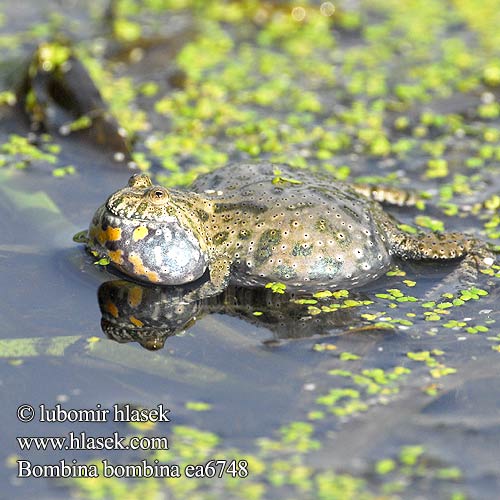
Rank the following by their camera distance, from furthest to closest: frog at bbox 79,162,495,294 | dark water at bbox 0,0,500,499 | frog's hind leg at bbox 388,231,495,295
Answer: frog's hind leg at bbox 388,231,495,295 < frog at bbox 79,162,495,294 < dark water at bbox 0,0,500,499

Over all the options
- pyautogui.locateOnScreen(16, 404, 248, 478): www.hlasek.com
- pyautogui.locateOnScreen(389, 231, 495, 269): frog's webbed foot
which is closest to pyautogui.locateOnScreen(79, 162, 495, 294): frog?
pyautogui.locateOnScreen(389, 231, 495, 269): frog's webbed foot

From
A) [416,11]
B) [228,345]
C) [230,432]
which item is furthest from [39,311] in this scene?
[416,11]

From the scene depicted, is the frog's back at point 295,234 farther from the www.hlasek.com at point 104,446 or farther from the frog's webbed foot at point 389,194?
the www.hlasek.com at point 104,446

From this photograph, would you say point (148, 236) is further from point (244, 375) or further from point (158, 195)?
point (244, 375)

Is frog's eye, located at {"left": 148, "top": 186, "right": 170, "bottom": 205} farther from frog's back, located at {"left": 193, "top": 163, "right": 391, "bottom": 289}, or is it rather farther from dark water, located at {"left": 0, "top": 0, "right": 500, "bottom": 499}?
dark water, located at {"left": 0, "top": 0, "right": 500, "bottom": 499}

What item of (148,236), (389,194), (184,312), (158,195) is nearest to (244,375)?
(184,312)
